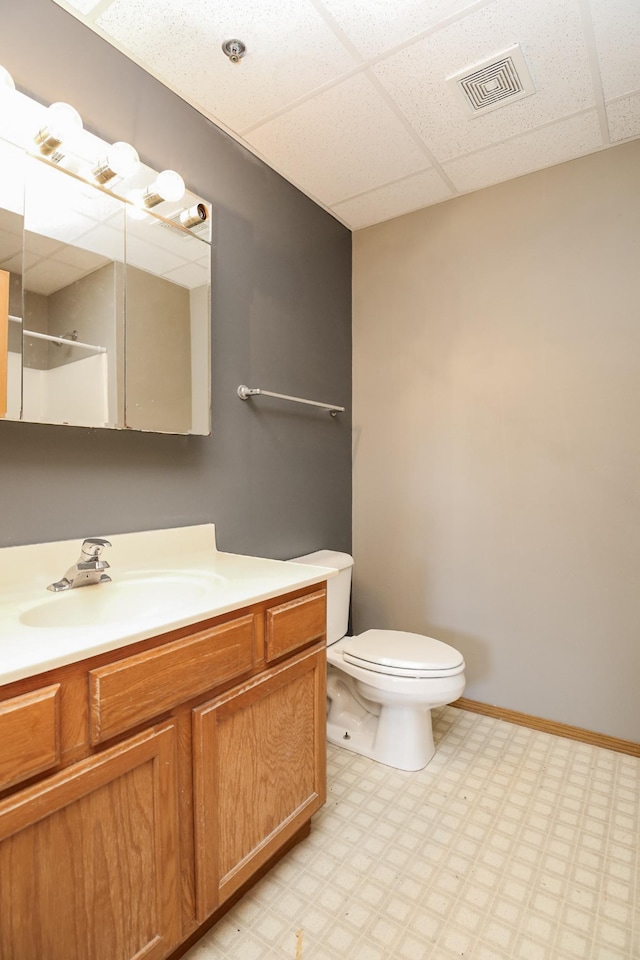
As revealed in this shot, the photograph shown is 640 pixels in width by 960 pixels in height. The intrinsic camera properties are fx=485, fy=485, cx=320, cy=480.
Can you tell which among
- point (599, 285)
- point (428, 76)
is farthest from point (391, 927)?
point (428, 76)

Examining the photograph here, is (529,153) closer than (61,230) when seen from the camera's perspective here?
No

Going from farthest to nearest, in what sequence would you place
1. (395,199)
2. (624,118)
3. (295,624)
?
(395,199) < (624,118) < (295,624)

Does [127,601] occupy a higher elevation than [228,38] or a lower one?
lower

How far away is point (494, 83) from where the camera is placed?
1.55m

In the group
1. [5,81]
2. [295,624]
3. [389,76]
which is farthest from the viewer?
[389,76]

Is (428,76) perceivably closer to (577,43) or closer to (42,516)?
(577,43)

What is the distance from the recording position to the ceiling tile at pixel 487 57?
1335 millimetres

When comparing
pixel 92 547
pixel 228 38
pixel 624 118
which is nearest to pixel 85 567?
pixel 92 547

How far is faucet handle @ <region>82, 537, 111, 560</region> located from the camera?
3.92 ft

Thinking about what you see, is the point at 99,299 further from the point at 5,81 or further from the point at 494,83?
the point at 494,83

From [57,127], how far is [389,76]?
3.30ft

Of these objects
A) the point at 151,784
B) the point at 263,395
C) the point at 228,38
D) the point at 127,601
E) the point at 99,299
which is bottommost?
the point at 151,784

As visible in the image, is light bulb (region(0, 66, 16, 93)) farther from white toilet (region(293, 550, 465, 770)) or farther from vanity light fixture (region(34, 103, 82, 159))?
white toilet (region(293, 550, 465, 770))

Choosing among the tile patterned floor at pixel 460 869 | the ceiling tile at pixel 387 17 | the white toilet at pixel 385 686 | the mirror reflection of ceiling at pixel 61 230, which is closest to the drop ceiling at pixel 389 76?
the ceiling tile at pixel 387 17
